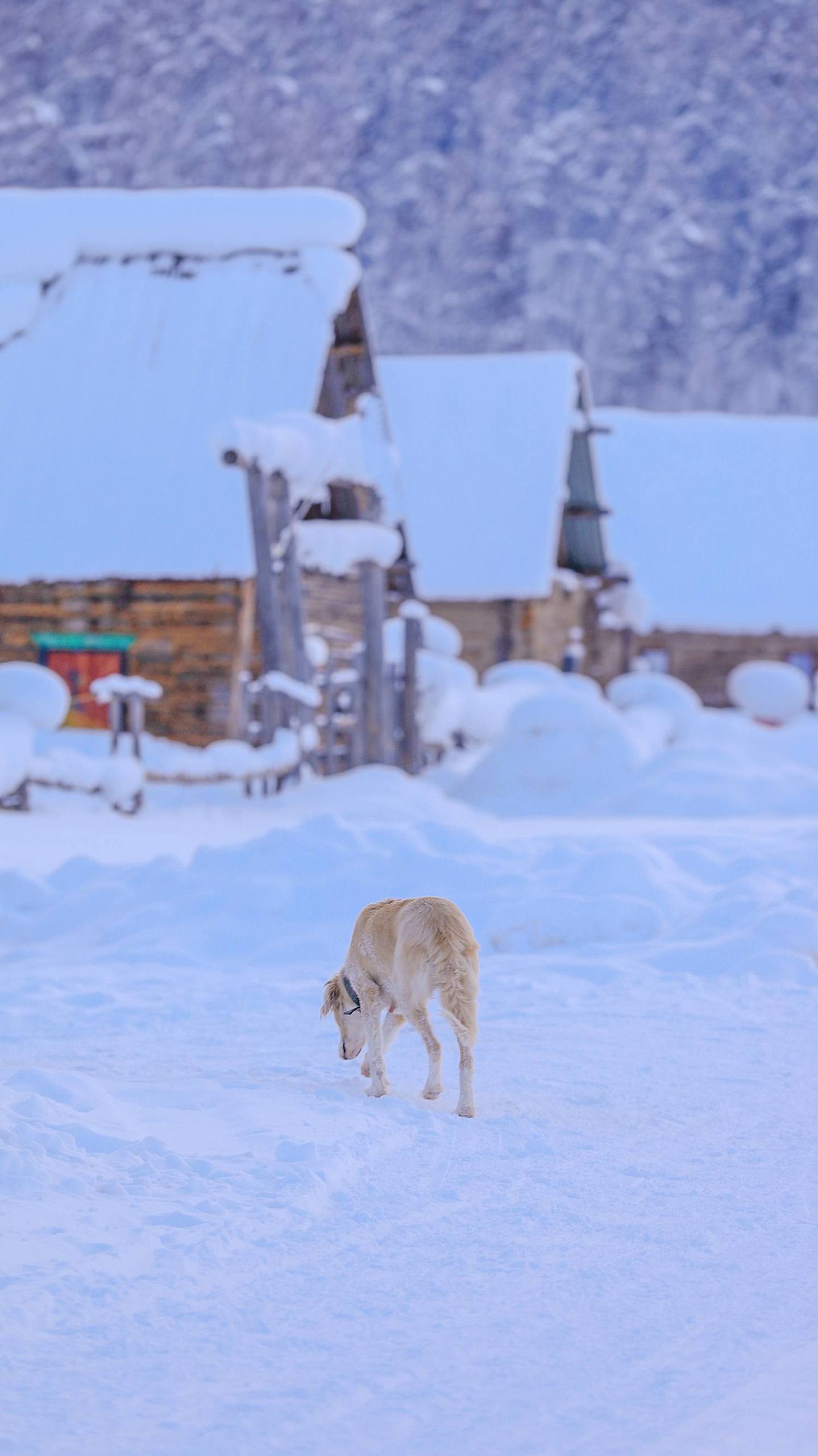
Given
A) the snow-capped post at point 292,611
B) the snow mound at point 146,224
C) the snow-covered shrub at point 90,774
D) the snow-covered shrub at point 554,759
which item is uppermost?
the snow mound at point 146,224

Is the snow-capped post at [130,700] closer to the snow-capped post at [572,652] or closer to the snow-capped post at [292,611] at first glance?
the snow-capped post at [292,611]

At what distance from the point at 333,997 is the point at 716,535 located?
29136mm

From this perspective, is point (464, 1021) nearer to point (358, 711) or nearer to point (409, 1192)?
point (409, 1192)

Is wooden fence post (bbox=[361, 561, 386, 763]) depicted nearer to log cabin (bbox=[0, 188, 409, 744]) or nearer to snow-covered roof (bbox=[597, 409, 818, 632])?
log cabin (bbox=[0, 188, 409, 744])

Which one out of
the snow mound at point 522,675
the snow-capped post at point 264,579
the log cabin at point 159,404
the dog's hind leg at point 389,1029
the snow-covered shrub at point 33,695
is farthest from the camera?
the snow mound at point 522,675

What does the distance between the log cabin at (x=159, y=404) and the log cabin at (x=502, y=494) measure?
6.23m

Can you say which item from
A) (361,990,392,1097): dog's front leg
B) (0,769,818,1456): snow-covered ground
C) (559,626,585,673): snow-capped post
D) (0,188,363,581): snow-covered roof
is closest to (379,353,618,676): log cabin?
(559,626,585,673): snow-capped post

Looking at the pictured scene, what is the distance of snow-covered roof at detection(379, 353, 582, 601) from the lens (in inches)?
985

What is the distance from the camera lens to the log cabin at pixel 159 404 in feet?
52.9

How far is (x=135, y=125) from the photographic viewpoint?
6238cm

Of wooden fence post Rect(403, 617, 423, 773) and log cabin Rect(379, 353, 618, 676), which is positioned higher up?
log cabin Rect(379, 353, 618, 676)

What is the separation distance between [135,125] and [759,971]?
62.2 metres

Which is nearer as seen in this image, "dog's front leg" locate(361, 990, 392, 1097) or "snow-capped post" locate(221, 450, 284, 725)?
"dog's front leg" locate(361, 990, 392, 1097)

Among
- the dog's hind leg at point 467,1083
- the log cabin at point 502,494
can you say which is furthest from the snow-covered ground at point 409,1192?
the log cabin at point 502,494
